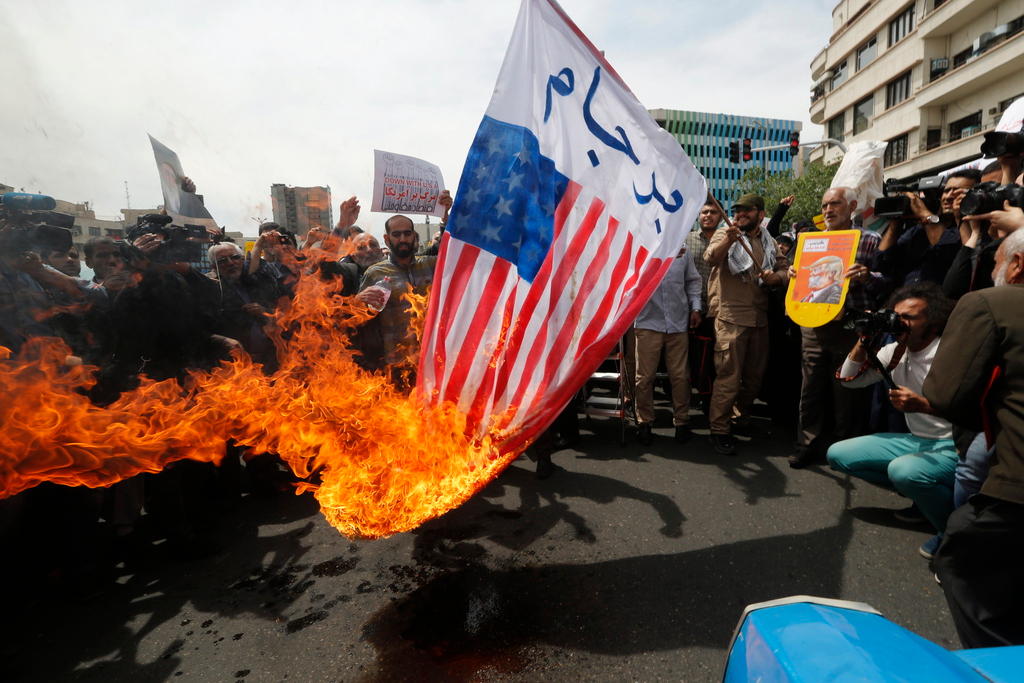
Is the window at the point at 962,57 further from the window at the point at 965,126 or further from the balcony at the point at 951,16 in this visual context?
the window at the point at 965,126

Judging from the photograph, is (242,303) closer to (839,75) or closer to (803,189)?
(803,189)

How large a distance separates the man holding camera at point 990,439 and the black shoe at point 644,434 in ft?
10.3

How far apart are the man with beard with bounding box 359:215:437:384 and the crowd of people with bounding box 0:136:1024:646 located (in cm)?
2

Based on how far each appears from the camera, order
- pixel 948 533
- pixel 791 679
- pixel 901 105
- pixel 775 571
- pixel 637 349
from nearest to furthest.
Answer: pixel 791 679, pixel 948 533, pixel 775 571, pixel 637 349, pixel 901 105

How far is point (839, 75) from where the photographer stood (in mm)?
36312

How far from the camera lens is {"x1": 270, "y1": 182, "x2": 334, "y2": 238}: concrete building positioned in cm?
630

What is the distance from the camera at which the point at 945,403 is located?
2152 millimetres

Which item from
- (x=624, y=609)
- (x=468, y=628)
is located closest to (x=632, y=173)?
(x=624, y=609)

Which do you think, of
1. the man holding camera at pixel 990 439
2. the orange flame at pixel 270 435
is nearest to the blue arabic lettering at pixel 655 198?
the man holding camera at pixel 990 439

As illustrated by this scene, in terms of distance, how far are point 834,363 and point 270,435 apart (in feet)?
15.5

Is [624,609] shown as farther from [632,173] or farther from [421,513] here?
[632,173]

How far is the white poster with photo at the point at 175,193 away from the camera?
15.8 ft

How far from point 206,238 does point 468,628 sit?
4.01 metres

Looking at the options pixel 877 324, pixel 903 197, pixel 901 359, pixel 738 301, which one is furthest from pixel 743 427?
pixel 877 324
